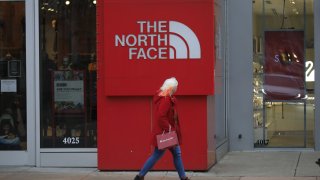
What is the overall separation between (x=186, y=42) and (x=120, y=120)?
69.7 inches

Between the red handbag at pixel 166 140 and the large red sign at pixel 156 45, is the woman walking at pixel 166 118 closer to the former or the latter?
the red handbag at pixel 166 140

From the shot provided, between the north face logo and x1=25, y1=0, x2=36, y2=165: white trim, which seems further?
x1=25, y1=0, x2=36, y2=165: white trim

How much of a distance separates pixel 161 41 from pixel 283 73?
12.1ft

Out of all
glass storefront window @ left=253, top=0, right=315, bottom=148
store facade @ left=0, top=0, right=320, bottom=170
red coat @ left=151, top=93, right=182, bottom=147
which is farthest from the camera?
glass storefront window @ left=253, top=0, right=315, bottom=148

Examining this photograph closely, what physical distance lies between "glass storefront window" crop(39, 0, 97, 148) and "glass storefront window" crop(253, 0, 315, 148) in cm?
380

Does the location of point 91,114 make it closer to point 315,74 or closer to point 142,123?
point 142,123

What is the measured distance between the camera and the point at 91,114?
11.8 m

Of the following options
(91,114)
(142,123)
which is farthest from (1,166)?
(142,123)

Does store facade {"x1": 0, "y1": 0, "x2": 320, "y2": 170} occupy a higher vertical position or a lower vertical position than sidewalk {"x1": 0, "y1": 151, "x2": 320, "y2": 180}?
higher

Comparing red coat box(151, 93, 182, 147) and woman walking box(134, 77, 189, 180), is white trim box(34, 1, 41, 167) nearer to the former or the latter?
woman walking box(134, 77, 189, 180)

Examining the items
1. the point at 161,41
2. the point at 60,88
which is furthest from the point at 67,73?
the point at 161,41

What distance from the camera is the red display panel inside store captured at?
1091cm

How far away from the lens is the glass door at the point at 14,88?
39.3 feet

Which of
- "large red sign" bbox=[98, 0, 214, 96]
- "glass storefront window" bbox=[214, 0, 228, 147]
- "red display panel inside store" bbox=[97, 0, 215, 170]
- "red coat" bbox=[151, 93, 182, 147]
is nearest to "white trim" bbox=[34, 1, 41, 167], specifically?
"red display panel inside store" bbox=[97, 0, 215, 170]
